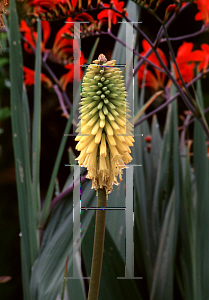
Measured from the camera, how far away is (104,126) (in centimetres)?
21

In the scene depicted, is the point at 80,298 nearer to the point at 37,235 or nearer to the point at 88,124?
the point at 37,235

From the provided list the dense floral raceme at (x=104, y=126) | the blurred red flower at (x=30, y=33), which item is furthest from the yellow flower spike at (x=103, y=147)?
the blurred red flower at (x=30, y=33)

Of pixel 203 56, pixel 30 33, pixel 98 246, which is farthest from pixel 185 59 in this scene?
pixel 98 246

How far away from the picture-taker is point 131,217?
271mm

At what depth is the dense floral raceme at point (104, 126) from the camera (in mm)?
195

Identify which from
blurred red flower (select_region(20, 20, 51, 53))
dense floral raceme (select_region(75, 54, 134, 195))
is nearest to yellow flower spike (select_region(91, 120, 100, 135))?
dense floral raceme (select_region(75, 54, 134, 195))

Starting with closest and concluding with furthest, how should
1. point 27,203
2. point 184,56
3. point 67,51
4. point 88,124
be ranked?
point 88,124 → point 27,203 → point 184,56 → point 67,51

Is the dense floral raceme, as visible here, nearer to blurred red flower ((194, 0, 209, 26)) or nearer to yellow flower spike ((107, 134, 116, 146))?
yellow flower spike ((107, 134, 116, 146))

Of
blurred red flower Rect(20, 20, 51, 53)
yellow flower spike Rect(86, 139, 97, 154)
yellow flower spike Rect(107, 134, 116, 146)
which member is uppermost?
blurred red flower Rect(20, 20, 51, 53)

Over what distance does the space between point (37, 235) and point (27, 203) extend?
0.04 meters

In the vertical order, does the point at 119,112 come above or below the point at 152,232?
above

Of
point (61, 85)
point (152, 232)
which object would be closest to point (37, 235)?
point (152, 232)

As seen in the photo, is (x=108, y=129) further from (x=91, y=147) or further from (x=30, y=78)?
(x=30, y=78)

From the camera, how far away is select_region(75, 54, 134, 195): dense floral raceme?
195 millimetres
